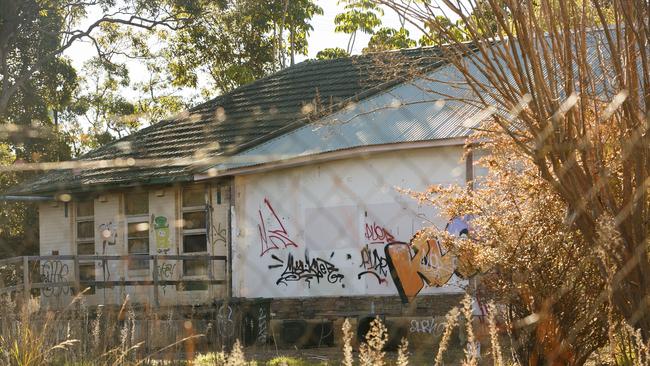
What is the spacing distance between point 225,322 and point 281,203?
3429mm

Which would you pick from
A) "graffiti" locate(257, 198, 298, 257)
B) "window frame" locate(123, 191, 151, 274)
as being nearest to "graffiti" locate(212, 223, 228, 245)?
"graffiti" locate(257, 198, 298, 257)

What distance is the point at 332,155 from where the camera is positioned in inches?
Answer: 694

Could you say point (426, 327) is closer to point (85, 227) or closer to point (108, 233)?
point (108, 233)

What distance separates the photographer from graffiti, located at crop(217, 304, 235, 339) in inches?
620

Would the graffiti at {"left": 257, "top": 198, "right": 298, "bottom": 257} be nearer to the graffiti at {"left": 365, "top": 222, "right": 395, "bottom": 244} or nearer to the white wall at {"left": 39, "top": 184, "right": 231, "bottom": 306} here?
the white wall at {"left": 39, "top": 184, "right": 231, "bottom": 306}

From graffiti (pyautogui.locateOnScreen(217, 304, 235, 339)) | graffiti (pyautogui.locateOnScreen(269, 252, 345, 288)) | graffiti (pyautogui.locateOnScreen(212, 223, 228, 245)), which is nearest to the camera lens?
graffiti (pyautogui.locateOnScreen(217, 304, 235, 339))

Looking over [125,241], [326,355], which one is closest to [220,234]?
[125,241]

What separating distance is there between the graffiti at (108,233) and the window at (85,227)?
40 centimetres

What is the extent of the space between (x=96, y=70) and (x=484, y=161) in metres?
30.2

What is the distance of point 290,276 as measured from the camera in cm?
1864

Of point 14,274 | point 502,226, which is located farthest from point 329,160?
point 14,274

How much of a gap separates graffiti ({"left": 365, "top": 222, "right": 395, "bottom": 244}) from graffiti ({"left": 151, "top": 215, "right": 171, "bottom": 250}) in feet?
16.7

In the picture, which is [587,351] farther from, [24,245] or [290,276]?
[24,245]

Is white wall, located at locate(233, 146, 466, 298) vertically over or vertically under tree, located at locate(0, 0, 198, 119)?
under
